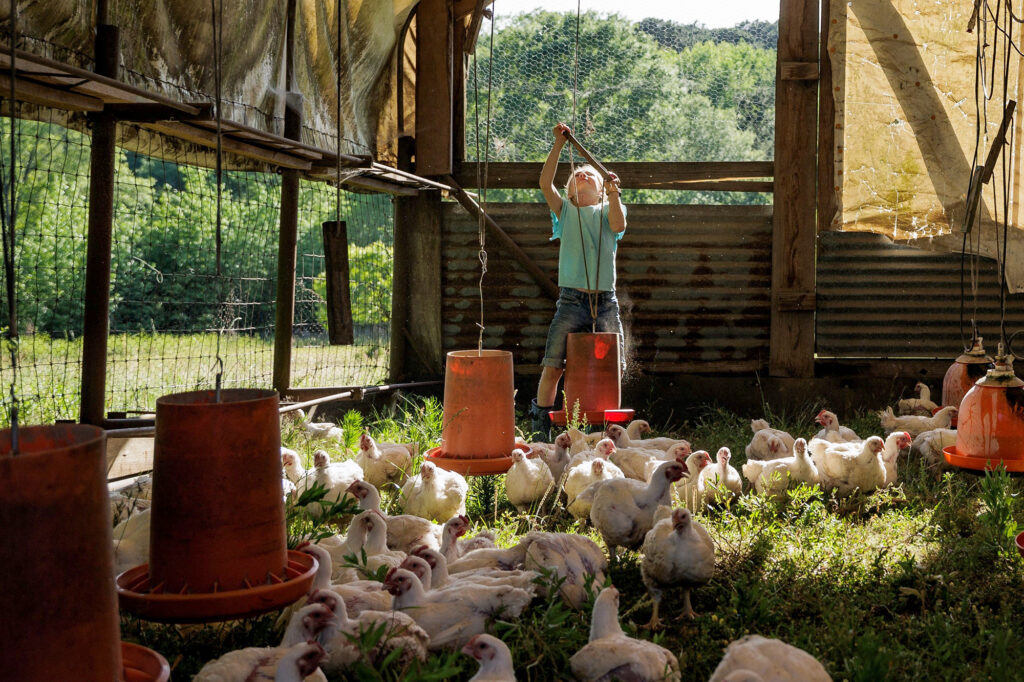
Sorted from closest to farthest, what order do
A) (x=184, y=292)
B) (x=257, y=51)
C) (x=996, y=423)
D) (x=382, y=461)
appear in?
(x=996, y=423) < (x=257, y=51) < (x=382, y=461) < (x=184, y=292)

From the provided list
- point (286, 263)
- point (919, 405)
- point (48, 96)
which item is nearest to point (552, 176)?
point (286, 263)

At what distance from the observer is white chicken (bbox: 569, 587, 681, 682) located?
300 centimetres

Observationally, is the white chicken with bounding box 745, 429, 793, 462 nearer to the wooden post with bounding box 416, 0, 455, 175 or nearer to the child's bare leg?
the child's bare leg

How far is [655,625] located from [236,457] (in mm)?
2281

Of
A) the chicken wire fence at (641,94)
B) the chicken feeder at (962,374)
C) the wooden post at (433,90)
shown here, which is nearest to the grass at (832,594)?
the chicken feeder at (962,374)

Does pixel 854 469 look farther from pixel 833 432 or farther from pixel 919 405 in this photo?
pixel 919 405

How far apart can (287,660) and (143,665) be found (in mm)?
762

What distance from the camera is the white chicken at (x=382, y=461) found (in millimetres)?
5777

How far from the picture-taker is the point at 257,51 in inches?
222

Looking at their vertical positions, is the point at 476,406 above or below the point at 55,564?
above

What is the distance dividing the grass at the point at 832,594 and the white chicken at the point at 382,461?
254 mm

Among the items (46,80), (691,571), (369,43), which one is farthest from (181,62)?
(691,571)

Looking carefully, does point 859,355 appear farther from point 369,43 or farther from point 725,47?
point 369,43

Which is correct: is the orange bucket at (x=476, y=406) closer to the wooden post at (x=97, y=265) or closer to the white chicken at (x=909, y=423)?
the wooden post at (x=97, y=265)
